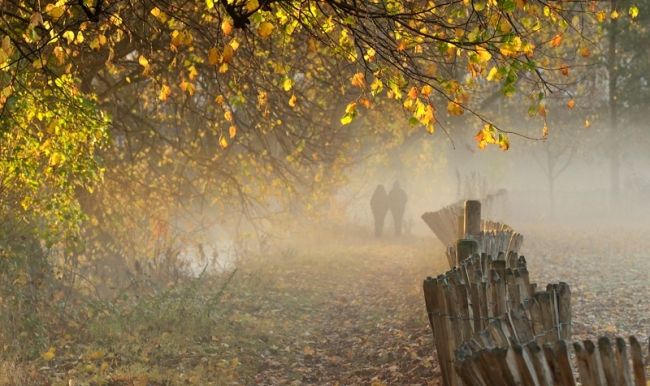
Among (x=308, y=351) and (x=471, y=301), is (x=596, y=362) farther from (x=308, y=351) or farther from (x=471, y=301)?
(x=308, y=351)

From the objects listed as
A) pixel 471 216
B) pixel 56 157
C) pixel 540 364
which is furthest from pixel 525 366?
pixel 471 216

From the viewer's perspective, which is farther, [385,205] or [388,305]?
[385,205]

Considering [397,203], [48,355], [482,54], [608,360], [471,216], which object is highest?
[397,203]

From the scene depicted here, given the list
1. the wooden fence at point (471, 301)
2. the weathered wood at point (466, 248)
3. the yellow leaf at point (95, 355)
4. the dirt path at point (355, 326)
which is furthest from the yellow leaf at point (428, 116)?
the yellow leaf at point (95, 355)

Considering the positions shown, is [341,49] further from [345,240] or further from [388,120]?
[345,240]

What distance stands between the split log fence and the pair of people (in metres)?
13.5

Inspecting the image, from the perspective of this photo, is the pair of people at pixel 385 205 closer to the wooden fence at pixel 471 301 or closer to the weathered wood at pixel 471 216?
the weathered wood at pixel 471 216

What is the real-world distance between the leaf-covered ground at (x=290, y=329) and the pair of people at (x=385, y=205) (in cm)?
648

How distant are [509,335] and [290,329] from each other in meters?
6.17

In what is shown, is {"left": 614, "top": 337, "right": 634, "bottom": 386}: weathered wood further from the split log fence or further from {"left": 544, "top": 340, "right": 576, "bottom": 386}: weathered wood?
{"left": 544, "top": 340, "right": 576, "bottom": 386}: weathered wood

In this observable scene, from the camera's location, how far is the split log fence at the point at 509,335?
2.90 m

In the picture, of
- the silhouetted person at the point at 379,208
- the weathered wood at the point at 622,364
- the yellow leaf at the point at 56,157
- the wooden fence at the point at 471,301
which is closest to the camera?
the weathered wood at the point at 622,364

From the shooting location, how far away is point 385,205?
21.0m

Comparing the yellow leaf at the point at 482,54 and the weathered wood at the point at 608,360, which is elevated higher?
the yellow leaf at the point at 482,54
